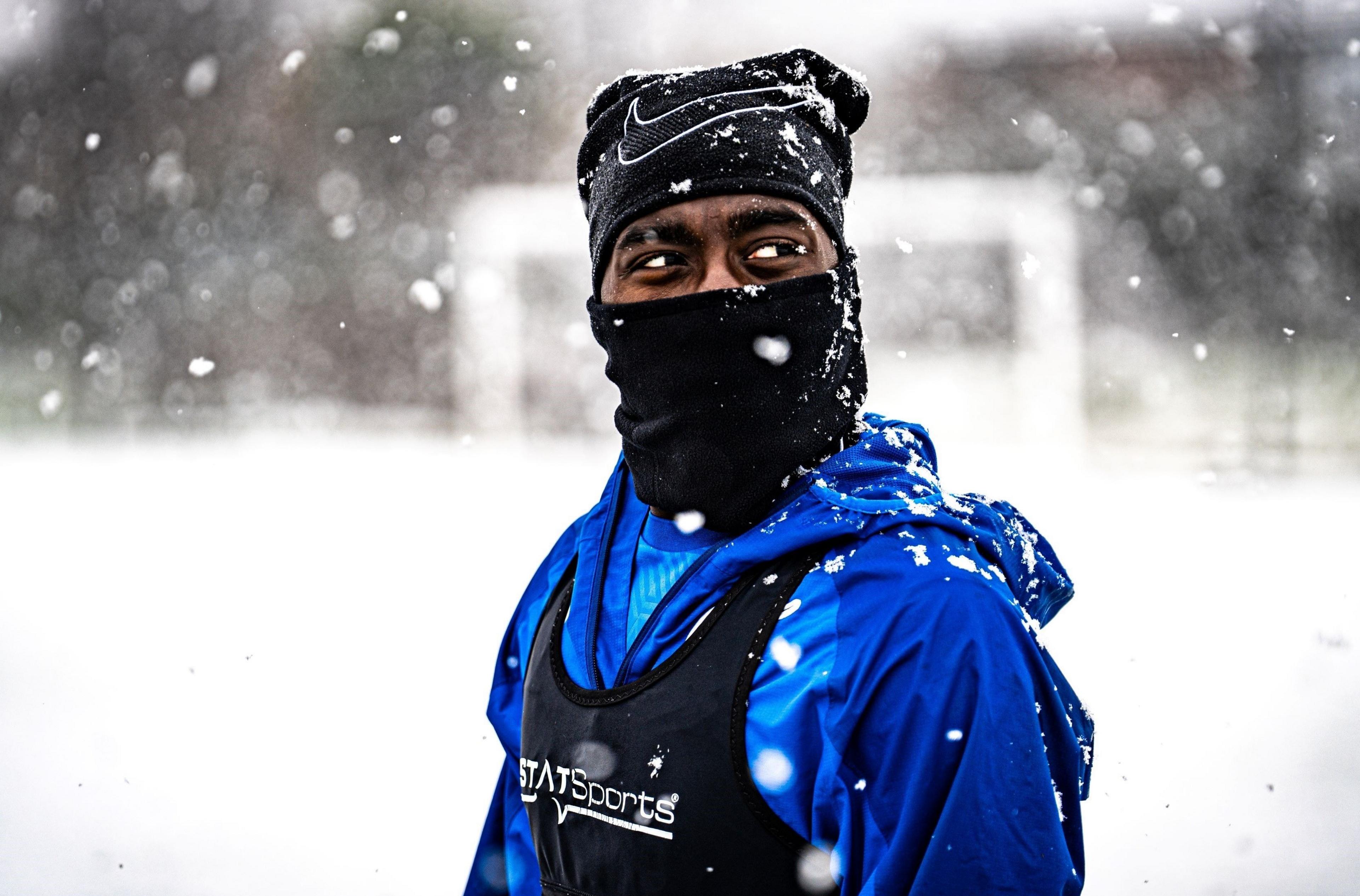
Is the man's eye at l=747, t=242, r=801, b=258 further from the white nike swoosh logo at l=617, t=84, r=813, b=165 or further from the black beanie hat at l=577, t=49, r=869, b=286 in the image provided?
the white nike swoosh logo at l=617, t=84, r=813, b=165

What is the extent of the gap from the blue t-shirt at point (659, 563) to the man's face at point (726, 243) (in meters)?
0.30

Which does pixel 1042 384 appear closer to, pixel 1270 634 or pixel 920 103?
pixel 920 103

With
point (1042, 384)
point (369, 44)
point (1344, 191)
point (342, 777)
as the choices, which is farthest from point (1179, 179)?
point (342, 777)

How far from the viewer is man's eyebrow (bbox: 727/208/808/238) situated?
48.0 inches

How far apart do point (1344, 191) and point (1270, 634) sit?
4.17 m

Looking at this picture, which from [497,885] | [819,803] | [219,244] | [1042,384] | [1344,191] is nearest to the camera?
[819,803]

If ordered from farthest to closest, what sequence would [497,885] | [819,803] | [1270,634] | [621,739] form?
[1270,634] < [497,885] < [621,739] < [819,803]

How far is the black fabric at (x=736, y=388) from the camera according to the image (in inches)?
48.2

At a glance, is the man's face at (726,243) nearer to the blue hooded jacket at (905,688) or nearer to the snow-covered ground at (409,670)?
the blue hooded jacket at (905,688)

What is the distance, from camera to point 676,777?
1.05 m

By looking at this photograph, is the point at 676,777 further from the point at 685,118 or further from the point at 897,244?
the point at 897,244

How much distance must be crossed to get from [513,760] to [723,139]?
924 mm

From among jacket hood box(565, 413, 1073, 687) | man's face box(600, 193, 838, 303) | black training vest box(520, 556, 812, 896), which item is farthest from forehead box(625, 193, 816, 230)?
black training vest box(520, 556, 812, 896)

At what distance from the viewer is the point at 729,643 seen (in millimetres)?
1064
